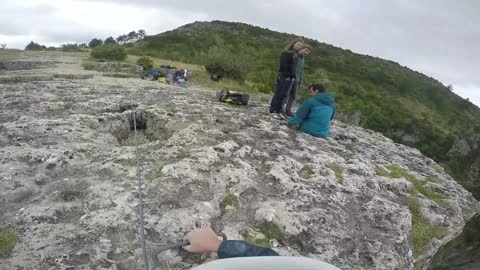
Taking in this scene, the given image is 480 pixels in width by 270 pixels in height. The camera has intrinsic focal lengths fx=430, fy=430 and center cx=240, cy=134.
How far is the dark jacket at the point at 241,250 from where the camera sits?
2.31 m

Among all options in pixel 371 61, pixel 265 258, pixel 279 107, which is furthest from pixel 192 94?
pixel 371 61

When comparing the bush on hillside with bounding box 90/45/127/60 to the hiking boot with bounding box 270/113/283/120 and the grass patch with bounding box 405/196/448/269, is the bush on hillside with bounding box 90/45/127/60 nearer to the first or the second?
the hiking boot with bounding box 270/113/283/120

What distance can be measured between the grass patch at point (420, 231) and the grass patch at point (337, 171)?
0.80m

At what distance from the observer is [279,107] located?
8094 mm

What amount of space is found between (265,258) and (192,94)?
7.44 metres

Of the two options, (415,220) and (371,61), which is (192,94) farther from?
(371,61)

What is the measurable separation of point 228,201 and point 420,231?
81.1 inches

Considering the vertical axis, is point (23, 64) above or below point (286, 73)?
below

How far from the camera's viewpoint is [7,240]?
3.31 m

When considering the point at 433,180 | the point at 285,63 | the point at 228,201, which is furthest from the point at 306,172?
the point at 285,63

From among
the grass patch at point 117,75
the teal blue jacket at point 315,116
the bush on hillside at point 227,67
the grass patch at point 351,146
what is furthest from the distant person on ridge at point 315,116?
the bush on hillside at point 227,67

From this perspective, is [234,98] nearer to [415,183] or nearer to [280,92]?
[280,92]

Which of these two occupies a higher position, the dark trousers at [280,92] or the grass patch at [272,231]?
the dark trousers at [280,92]

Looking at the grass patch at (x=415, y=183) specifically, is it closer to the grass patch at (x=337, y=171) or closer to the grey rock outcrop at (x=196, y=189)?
the grey rock outcrop at (x=196, y=189)
